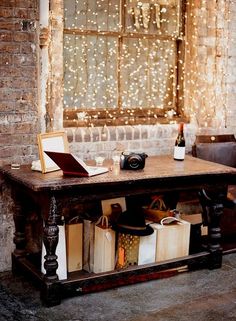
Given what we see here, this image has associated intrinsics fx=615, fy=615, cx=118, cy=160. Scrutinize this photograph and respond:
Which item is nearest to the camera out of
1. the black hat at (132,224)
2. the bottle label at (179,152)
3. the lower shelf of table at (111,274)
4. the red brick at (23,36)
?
the lower shelf of table at (111,274)

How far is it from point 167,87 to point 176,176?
1.45 metres

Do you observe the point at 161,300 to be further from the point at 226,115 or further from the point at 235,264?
the point at 226,115

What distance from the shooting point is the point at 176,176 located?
4.56 meters

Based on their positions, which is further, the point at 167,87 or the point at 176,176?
the point at 167,87

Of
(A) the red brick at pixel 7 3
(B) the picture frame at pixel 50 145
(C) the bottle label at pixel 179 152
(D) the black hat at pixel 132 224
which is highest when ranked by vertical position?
(A) the red brick at pixel 7 3

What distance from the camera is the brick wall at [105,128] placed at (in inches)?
184

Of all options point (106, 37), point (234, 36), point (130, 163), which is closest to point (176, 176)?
point (130, 163)

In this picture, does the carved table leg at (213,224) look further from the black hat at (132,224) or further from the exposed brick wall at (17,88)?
the exposed brick wall at (17,88)

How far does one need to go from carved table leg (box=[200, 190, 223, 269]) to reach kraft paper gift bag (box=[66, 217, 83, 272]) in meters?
1.04

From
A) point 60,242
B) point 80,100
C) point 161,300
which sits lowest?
point 161,300

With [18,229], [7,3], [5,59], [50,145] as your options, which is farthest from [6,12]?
[18,229]

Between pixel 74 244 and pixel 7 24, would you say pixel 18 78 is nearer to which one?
pixel 7 24

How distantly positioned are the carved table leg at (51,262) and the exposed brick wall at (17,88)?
2.49ft

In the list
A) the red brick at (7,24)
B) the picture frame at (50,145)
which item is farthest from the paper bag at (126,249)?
the red brick at (7,24)
